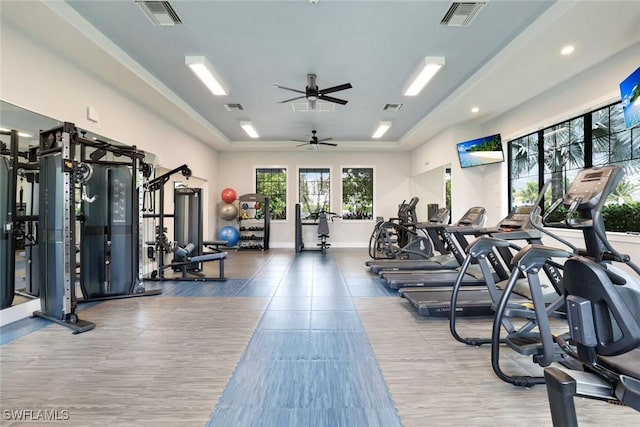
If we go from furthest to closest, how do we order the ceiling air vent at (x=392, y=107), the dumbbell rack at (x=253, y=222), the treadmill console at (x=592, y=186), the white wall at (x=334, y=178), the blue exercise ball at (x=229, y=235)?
the white wall at (x=334, y=178), the dumbbell rack at (x=253, y=222), the blue exercise ball at (x=229, y=235), the ceiling air vent at (x=392, y=107), the treadmill console at (x=592, y=186)

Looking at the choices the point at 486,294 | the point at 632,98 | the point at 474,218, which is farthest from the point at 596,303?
the point at 632,98

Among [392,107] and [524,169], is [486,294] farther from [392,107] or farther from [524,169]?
[392,107]

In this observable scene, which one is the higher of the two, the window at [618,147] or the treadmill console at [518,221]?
the window at [618,147]

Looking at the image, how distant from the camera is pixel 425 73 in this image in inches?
201

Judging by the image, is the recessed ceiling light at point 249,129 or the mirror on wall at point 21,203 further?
the recessed ceiling light at point 249,129

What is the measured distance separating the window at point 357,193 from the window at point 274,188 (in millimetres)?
2029

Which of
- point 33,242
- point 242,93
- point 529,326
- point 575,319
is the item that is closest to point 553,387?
point 575,319

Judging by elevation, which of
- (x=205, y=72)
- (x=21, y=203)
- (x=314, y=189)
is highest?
(x=205, y=72)

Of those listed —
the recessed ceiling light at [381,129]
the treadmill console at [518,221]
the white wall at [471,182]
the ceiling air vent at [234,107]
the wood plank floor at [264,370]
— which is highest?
the ceiling air vent at [234,107]

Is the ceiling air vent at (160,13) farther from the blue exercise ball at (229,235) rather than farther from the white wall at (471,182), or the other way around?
the blue exercise ball at (229,235)

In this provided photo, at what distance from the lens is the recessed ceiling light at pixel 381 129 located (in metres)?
8.29

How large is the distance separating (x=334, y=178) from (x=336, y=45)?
6.69m

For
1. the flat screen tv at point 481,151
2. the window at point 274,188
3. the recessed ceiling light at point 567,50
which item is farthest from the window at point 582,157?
the window at point 274,188
